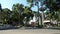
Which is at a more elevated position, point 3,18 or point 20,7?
point 20,7

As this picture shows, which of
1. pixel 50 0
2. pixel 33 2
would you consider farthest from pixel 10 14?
pixel 50 0

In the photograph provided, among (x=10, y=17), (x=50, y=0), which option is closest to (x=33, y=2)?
(x=50, y=0)

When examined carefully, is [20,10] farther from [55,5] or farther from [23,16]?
[55,5]

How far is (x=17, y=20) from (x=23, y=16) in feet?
18.8

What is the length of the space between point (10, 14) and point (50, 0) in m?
44.4

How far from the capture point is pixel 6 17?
77.6 metres

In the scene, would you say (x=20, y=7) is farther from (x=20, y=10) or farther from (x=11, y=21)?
(x=11, y=21)

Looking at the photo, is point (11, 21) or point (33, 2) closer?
point (33, 2)

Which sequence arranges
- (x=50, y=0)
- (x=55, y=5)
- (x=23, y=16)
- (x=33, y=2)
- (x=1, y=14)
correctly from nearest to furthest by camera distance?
(x=55, y=5), (x=50, y=0), (x=33, y=2), (x=1, y=14), (x=23, y=16)

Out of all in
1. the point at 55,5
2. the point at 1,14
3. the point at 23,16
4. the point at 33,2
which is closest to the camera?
the point at 55,5

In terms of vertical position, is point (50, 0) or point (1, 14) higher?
point (50, 0)

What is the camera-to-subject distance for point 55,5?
3306 centimetres

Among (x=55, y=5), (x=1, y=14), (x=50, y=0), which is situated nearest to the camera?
(x=55, y=5)

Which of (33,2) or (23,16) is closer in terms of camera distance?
Result: (33,2)
